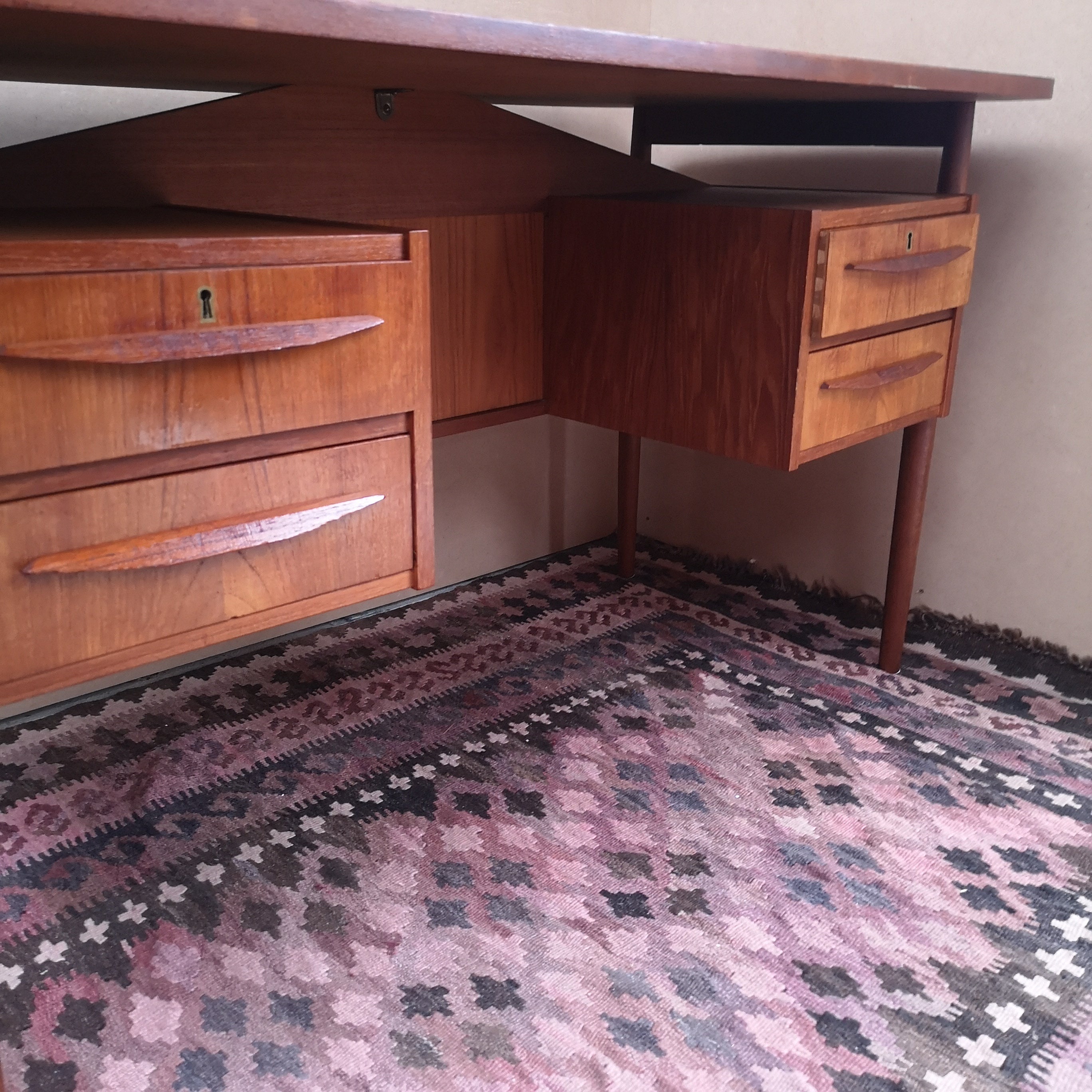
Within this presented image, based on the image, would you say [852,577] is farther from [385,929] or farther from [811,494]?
[385,929]

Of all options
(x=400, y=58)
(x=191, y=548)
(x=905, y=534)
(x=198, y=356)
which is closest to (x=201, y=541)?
(x=191, y=548)

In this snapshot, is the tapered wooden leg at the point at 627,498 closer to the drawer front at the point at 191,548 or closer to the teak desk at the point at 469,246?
the teak desk at the point at 469,246

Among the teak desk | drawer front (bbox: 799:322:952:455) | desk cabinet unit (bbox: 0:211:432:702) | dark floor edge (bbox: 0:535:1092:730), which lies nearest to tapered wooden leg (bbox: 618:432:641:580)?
dark floor edge (bbox: 0:535:1092:730)

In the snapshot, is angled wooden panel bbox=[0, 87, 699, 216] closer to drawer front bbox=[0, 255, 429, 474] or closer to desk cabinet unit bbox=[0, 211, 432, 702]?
desk cabinet unit bbox=[0, 211, 432, 702]

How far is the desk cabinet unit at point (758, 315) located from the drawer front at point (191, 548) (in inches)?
17.5

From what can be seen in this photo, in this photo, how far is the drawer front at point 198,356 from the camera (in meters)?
0.68

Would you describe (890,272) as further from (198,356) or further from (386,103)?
(198,356)

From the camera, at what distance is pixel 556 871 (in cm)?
105

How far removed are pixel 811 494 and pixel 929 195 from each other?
23.6 inches

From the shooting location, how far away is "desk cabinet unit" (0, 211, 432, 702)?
2.26ft

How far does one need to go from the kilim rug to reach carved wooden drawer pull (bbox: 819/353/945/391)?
1.47 feet

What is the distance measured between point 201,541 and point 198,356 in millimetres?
139

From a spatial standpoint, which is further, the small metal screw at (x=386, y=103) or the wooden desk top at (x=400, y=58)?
the small metal screw at (x=386, y=103)

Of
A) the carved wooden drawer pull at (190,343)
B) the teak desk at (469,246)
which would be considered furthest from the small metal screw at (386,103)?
the carved wooden drawer pull at (190,343)
